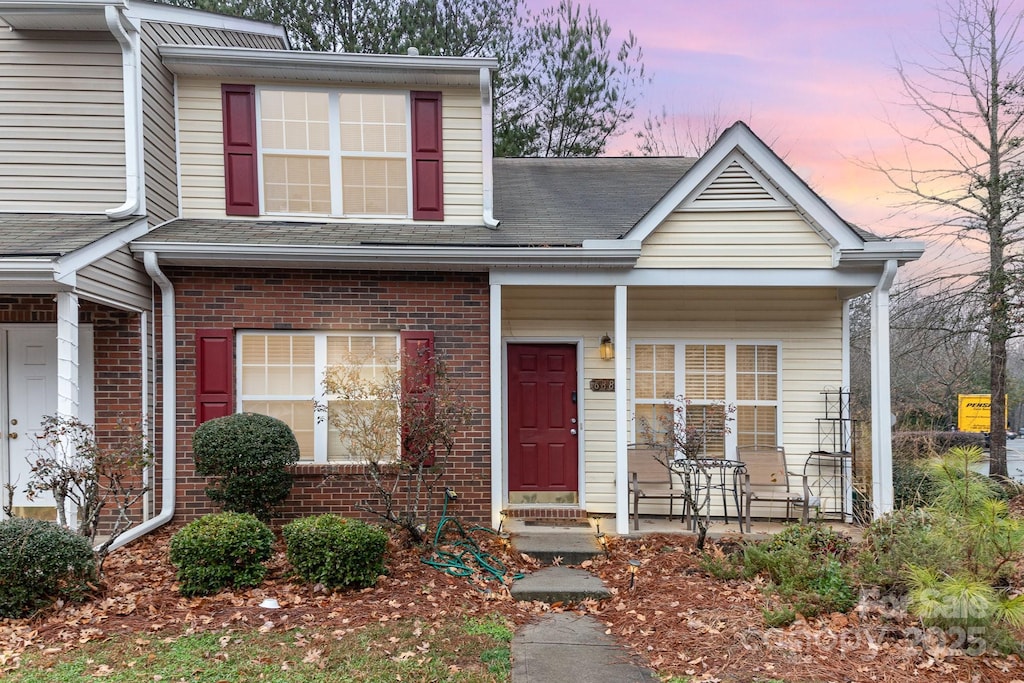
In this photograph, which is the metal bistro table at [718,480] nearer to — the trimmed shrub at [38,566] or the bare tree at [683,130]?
the trimmed shrub at [38,566]

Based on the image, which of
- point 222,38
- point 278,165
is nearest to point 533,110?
point 222,38

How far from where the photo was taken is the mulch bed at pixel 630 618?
11.7 feet

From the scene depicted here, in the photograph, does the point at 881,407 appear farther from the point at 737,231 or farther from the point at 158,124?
the point at 158,124

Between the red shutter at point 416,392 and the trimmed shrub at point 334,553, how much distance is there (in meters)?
1.09

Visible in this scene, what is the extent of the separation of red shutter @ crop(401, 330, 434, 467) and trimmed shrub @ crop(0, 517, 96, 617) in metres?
2.70

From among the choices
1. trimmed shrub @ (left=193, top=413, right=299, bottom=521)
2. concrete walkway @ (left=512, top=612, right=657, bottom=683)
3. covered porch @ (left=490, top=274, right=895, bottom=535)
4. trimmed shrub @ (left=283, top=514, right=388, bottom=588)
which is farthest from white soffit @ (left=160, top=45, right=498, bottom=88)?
concrete walkway @ (left=512, top=612, right=657, bottom=683)

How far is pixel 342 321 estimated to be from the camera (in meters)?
6.44

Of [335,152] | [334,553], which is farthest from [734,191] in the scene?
[334,553]

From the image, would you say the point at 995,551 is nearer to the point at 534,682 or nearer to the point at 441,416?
the point at 534,682

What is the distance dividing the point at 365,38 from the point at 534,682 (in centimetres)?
1537

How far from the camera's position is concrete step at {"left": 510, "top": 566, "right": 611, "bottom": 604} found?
484 cm

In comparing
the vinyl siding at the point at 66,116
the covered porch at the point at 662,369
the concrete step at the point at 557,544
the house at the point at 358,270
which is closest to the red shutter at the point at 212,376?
the house at the point at 358,270

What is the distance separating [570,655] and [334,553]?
2027 mm

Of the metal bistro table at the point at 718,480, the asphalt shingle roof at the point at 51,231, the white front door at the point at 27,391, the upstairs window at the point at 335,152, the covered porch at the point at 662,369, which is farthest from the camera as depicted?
the covered porch at the point at 662,369
